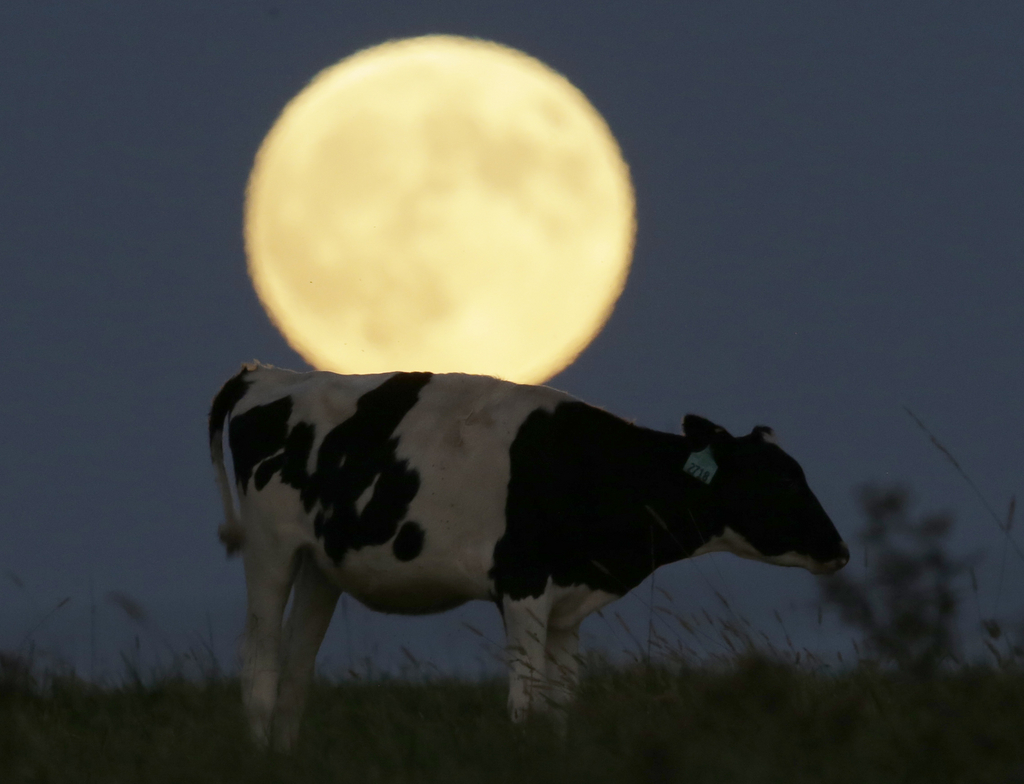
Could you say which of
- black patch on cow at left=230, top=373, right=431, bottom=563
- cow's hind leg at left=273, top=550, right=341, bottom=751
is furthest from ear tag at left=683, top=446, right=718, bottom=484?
cow's hind leg at left=273, top=550, right=341, bottom=751

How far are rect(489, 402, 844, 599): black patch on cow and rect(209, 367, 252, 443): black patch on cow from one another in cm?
261

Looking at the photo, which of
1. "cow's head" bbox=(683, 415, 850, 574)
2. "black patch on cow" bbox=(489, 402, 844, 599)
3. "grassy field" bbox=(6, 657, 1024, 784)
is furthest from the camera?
"cow's head" bbox=(683, 415, 850, 574)

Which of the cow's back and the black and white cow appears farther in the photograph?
the cow's back

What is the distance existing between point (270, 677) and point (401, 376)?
2245 mm

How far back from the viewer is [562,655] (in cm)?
862

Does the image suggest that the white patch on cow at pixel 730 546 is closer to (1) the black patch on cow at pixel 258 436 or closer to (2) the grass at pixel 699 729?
(2) the grass at pixel 699 729

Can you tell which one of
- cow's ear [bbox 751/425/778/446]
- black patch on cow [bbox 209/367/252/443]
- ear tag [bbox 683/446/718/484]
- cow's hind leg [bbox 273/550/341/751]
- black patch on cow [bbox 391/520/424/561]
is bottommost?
cow's hind leg [bbox 273/550/341/751]

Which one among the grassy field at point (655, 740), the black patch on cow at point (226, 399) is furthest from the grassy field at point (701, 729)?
the black patch on cow at point (226, 399)

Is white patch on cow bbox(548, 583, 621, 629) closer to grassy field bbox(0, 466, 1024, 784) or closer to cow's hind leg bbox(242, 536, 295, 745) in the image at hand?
grassy field bbox(0, 466, 1024, 784)

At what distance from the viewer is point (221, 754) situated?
6887 mm

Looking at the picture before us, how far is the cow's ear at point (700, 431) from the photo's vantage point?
354 inches

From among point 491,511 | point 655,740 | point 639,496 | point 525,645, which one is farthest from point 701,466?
point 655,740

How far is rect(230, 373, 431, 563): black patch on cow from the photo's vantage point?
8.90 meters

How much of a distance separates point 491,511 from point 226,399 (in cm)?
282
